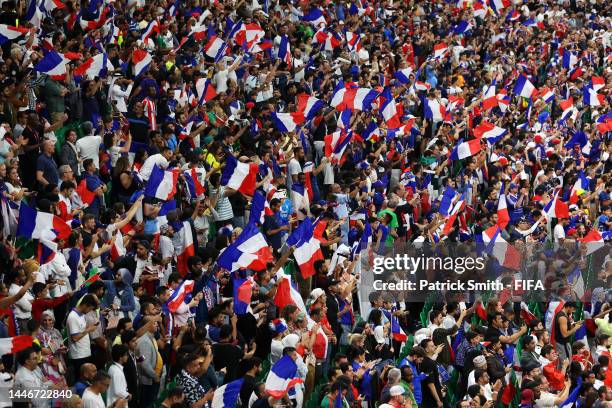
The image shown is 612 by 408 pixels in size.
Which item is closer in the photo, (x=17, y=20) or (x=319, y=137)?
(x=17, y=20)

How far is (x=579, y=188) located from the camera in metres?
21.6

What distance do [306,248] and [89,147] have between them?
3.04 meters

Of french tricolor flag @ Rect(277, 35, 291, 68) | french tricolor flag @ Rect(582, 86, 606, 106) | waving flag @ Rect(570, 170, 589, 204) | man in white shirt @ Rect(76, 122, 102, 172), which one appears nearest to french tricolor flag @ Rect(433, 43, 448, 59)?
french tricolor flag @ Rect(582, 86, 606, 106)

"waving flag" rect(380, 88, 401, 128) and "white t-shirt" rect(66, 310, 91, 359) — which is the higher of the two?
"waving flag" rect(380, 88, 401, 128)

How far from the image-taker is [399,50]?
26.6 meters

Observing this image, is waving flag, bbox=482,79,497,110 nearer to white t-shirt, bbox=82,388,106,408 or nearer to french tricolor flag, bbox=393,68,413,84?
french tricolor flag, bbox=393,68,413,84

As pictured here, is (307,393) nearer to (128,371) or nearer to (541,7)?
(128,371)

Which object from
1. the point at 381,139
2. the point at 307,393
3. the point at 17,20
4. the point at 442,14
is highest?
the point at 442,14

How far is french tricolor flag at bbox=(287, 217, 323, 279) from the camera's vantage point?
14953 mm

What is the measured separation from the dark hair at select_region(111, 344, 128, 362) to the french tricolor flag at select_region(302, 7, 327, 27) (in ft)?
50.2

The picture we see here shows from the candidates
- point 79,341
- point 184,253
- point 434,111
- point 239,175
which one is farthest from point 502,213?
point 79,341

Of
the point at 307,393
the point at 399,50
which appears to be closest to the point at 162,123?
the point at 307,393

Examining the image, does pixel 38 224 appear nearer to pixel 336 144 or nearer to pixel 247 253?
pixel 247 253

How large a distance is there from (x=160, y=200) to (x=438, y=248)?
4.04m
